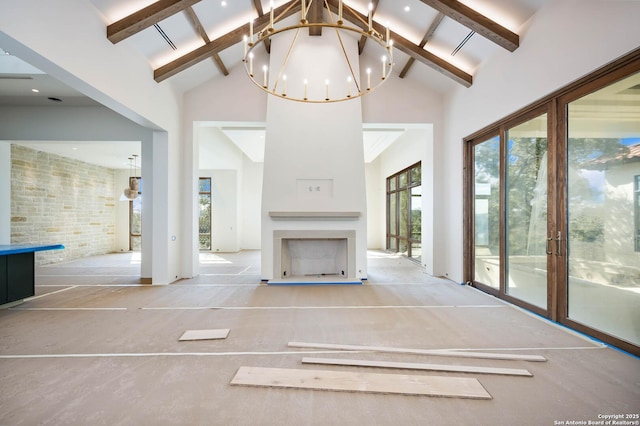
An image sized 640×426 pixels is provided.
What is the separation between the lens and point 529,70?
367 centimetres

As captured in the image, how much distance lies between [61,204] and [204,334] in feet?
27.7

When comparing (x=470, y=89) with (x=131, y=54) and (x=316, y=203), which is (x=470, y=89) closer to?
(x=316, y=203)

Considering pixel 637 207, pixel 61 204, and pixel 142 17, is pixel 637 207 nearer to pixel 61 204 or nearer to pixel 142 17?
pixel 142 17

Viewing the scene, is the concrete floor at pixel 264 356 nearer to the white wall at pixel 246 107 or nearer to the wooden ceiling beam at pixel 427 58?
the white wall at pixel 246 107

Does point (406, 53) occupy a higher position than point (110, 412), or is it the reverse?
point (406, 53)

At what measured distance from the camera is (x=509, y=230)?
423cm

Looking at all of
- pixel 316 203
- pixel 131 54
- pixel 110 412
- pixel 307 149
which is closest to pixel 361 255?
pixel 316 203

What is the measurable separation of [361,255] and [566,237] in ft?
10.3

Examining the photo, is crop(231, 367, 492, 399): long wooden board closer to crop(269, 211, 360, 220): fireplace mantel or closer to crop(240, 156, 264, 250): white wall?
crop(269, 211, 360, 220): fireplace mantel

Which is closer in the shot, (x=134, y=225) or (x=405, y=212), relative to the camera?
(x=405, y=212)

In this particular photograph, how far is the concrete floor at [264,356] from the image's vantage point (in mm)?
1847

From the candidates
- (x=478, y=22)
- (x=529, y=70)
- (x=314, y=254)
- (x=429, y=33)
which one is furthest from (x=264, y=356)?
(x=429, y=33)

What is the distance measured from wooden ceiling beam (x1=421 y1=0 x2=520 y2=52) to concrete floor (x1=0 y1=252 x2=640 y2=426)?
3.57 metres

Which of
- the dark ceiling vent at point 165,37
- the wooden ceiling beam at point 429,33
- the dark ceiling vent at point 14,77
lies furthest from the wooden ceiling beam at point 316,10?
the dark ceiling vent at point 14,77
